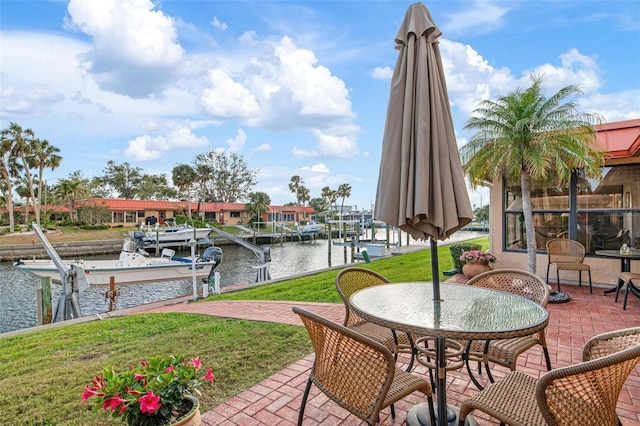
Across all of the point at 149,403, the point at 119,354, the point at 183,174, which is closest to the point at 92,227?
the point at 183,174

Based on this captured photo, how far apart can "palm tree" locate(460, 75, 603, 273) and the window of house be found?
97 centimetres

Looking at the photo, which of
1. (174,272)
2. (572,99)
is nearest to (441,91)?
(572,99)

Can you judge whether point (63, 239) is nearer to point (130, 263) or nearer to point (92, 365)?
point (130, 263)

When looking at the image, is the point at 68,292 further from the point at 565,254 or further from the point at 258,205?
the point at 258,205

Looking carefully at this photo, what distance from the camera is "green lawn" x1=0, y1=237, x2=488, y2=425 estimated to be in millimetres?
2361

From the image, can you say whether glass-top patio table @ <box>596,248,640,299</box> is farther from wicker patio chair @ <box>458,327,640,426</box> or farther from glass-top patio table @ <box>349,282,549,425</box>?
wicker patio chair @ <box>458,327,640,426</box>

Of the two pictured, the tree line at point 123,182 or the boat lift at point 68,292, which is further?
the tree line at point 123,182

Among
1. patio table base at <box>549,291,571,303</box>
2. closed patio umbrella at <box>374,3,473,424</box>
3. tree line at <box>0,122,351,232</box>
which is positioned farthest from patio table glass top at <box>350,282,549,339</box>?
tree line at <box>0,122,351,232</box>

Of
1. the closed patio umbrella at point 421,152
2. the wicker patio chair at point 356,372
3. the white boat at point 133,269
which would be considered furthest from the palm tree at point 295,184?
the wicker patio chair at point 356,372

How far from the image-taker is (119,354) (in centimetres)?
339

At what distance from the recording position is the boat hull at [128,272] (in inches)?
419

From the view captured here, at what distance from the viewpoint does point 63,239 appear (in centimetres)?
2330

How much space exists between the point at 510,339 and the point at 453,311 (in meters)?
0.42

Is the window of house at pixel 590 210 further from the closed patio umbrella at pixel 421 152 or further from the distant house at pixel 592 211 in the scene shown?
the closed patio umbrella at pixel 421 152
